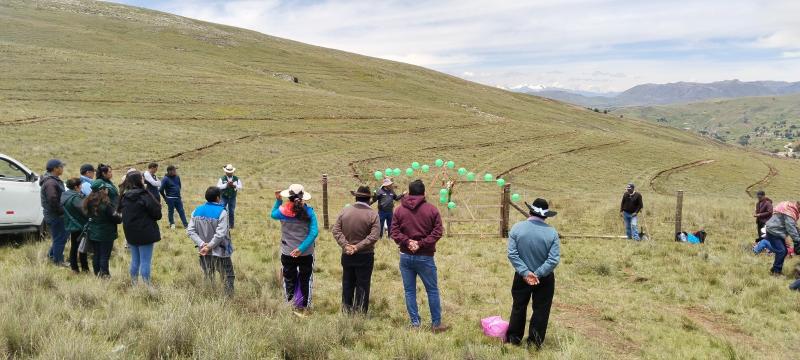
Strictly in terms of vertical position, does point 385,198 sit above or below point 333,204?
above

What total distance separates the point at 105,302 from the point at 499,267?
327 inches

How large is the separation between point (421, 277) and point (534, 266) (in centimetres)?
164

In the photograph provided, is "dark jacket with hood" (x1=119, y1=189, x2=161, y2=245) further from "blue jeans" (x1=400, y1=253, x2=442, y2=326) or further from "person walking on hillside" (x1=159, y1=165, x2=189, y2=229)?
"person walking on hillside" (x1=159, y1=165, x2=189, y2=229)

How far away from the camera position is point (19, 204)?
10219mm

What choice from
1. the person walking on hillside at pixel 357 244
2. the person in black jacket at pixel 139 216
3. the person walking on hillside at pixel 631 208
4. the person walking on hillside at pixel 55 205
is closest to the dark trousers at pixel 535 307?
the person walking on hillside at pixel 357 244

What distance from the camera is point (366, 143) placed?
43.5 meters

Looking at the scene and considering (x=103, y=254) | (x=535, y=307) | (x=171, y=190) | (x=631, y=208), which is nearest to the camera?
(x=535, y=307)

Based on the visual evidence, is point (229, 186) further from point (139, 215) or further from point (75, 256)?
point (139, 215)

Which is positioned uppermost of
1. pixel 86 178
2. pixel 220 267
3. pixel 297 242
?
pixel 86 178

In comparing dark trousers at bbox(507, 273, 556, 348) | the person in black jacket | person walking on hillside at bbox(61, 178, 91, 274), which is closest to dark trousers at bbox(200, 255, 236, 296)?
the person in black jacket

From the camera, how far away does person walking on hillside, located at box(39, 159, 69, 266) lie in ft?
29.6

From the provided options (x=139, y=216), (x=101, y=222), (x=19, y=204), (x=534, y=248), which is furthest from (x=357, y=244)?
(x=19, y=204)

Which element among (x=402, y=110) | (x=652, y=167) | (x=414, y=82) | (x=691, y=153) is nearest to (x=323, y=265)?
(x=652, y=167)

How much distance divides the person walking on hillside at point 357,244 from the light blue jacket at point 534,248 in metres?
1.94
